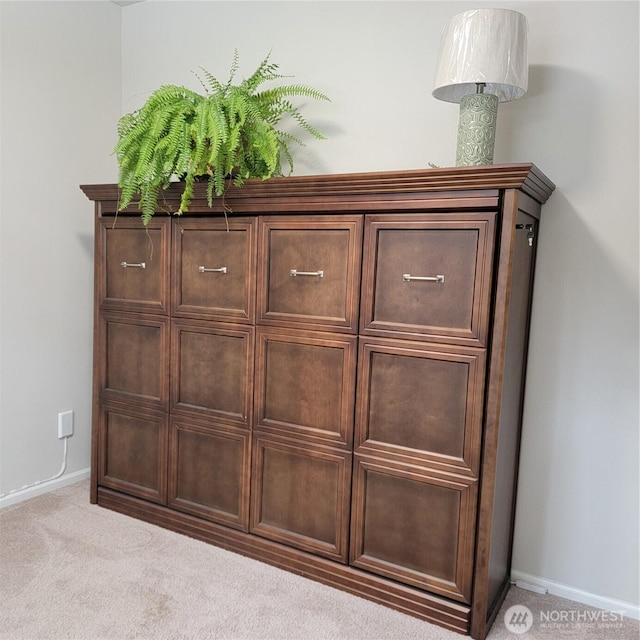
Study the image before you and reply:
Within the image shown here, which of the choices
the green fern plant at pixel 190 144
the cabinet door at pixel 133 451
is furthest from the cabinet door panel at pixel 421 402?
the cabinet door at pixel 133 451

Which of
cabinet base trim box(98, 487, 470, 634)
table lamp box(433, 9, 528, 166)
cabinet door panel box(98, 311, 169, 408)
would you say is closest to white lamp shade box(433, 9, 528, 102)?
table lamp box(433, 9, 528, 166)

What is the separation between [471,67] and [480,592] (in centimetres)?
162

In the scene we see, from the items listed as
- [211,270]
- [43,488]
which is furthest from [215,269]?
[43,488]

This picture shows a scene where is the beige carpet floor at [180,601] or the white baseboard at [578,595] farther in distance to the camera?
the white baseboard at [578,595]

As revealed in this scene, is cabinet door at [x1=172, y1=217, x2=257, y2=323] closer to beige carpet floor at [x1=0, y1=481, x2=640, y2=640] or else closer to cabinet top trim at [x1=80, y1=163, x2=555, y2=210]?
cabinet top trim at [x1=80, y1=163, x2=555, y2=210]

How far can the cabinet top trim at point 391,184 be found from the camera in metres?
1.61

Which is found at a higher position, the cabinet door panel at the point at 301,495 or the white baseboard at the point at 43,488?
the cabinet door panel at the point at 301,495

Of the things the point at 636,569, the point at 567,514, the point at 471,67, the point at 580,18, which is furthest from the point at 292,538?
the point at 580,18

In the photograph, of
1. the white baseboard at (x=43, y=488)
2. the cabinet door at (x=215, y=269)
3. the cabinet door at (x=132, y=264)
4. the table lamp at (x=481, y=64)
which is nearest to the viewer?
the table lamp at (x=481, y=64)

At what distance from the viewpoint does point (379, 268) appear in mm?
1854

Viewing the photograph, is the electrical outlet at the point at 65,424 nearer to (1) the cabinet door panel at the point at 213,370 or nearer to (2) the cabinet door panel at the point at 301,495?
(1) the cabinet door panel at the point at 213,370

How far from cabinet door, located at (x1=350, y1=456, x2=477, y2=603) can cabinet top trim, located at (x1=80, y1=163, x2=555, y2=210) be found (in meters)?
0.89

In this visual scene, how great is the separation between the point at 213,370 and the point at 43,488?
1.21 m

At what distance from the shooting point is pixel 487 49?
5.63 ft
